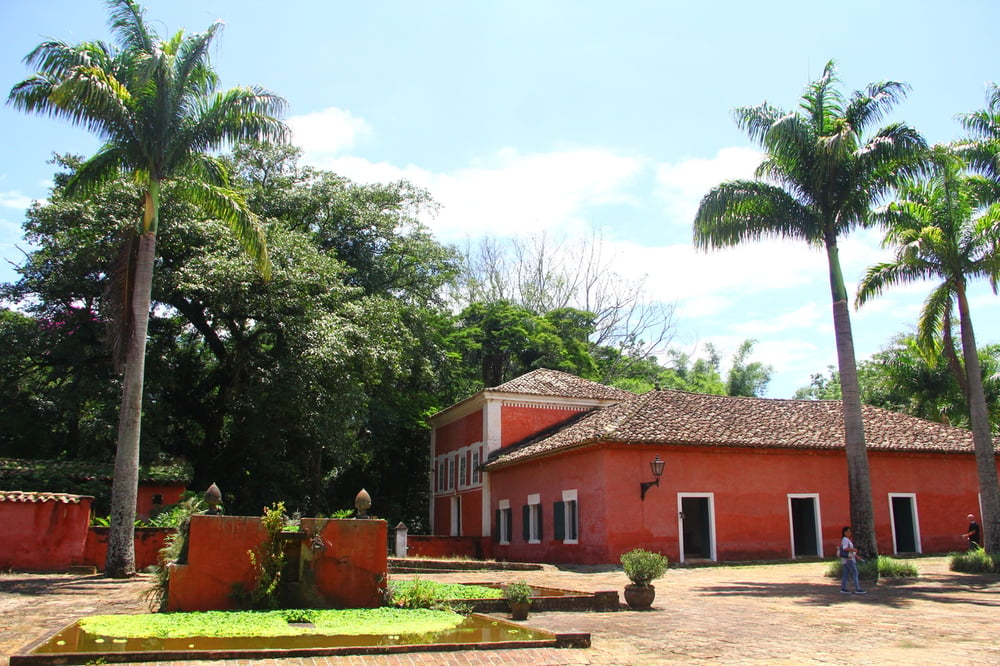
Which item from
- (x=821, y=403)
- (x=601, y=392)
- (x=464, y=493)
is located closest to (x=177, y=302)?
(x=464, y=493)

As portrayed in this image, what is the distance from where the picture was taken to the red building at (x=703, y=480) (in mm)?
21031

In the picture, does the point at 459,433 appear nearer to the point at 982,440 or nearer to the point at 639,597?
the point at 982,440

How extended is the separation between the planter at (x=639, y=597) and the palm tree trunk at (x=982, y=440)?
32.6ft

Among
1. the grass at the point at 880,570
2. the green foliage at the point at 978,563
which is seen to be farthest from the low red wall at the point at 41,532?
the green foliage at the point at 978,563

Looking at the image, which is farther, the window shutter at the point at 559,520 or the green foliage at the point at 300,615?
the window shutter at the point at 559,520

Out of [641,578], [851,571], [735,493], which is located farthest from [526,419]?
[641,578]

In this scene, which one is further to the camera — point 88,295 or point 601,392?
point 601,392

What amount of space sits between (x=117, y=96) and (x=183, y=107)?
5.00 feet

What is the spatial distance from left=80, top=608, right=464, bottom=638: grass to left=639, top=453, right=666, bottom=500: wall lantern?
10.4 meters

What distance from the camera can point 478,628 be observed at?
365 inches

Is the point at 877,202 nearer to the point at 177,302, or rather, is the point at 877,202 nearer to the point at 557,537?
the point at 557,537

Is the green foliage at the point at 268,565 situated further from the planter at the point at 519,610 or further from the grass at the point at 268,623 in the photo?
the planter at the point at 519,610

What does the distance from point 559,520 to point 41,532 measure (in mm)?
12947

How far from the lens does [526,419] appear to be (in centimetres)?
2898
